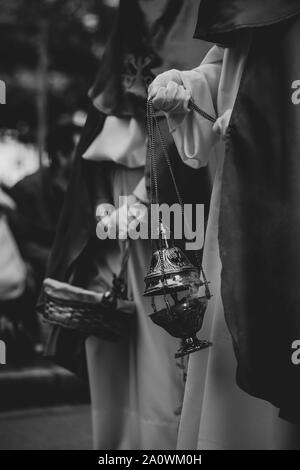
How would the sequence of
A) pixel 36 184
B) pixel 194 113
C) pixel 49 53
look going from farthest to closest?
1. pixel 49 53
2. pixel 36 184
3. pixel 194 113

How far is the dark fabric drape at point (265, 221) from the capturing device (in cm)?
253

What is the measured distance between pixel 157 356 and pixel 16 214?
144 inches

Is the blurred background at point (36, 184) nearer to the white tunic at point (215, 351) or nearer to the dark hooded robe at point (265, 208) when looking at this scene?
the white tunic at point (215, 351)

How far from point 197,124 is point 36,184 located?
4.49 metres

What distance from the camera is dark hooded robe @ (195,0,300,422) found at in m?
2.53

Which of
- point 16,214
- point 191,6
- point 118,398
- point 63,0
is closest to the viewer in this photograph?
point 191,6

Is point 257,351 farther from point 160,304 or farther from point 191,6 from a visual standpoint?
point 191,6

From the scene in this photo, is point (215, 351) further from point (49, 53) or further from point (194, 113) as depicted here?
point (49, 53)

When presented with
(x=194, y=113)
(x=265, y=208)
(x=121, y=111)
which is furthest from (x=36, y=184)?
(x=265, y=208)

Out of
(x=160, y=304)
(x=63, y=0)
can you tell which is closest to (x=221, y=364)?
(x=160, y=304)

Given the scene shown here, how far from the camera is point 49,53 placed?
9.09 metres

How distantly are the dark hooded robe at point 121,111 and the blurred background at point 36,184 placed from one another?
138 cm

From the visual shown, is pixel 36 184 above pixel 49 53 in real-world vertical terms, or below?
below

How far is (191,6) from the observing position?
3.53m
